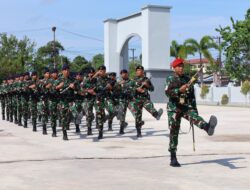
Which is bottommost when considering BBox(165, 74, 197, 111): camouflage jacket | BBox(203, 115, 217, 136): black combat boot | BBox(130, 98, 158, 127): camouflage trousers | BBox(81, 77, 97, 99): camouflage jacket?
BBox(203, 115, 217, 136): black combat boot

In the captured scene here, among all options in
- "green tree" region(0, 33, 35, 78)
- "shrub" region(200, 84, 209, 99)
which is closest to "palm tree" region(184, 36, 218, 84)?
"shrub" region(200, 84, 209, 99)

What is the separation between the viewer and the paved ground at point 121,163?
6676 millimetres

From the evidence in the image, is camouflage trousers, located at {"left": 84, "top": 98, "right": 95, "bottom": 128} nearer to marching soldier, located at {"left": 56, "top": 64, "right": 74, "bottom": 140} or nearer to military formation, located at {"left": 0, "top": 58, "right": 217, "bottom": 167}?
military formation, located at {"left": 0, "top": 58, "right": 217, "bottom": 167}

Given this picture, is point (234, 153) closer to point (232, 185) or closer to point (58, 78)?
point (232, 185)

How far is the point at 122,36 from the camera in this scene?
41.4 m

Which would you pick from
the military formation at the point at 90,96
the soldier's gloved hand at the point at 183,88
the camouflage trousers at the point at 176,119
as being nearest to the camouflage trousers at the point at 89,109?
the military formation at the point at 90,96

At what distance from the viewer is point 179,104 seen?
799 cm

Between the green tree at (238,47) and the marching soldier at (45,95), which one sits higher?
the green tree at (238,47)

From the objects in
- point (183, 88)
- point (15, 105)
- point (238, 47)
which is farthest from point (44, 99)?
point (238, 47)

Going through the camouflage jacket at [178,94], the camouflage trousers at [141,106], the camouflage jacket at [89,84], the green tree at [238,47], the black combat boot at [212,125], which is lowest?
the black combat boot at [212,125]

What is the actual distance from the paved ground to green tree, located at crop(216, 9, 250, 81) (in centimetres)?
1814

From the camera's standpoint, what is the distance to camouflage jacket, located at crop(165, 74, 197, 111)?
783 cm

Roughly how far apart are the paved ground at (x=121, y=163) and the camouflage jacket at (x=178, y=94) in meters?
0.99

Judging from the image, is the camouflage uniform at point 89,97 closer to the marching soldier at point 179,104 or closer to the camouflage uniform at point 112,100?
the camouflage uniform at point 112,100
